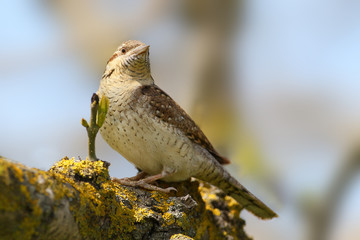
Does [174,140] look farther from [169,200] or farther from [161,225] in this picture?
[161,225]

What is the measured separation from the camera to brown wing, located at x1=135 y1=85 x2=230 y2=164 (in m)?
3.68

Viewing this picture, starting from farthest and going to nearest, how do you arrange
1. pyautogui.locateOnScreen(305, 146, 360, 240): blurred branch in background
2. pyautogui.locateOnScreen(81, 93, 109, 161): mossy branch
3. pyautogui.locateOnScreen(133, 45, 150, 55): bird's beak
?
pyautogui.locateOnScreen(305, 146, 360, 240): blurred branch in background
pyautogui.locateOnScreen(133, 45, 150, 55): bird's beak
pyautogui.locateOnScreen(81, 93, 109, 161): mossy branch

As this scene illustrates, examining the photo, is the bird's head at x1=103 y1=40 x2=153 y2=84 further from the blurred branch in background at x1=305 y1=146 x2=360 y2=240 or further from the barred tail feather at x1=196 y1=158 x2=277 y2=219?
the blurred branch in background at x1=305 y1=146 x2=360 y2=240

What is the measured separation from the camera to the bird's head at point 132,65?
392 centimetres

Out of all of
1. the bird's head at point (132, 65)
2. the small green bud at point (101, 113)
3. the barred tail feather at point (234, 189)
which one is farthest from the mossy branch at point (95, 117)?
the barred tail feather at point (234, 189)

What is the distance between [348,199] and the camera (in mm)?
5445

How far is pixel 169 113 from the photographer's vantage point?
3738 mm

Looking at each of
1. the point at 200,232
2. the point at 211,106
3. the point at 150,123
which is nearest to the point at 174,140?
the point at 150,123

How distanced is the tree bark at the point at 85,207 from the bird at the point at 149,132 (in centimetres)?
26

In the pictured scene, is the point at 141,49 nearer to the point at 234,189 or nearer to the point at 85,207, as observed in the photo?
the point at 234,189

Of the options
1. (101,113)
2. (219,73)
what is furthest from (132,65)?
(219,73)

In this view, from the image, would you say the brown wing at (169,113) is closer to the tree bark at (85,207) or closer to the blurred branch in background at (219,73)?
the tree bark at (85,207)

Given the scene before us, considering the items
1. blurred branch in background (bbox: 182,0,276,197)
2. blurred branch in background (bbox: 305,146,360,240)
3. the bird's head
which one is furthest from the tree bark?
blurred branch in background (bbox: 305,146,360,240)

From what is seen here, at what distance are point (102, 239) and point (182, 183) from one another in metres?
1.76
